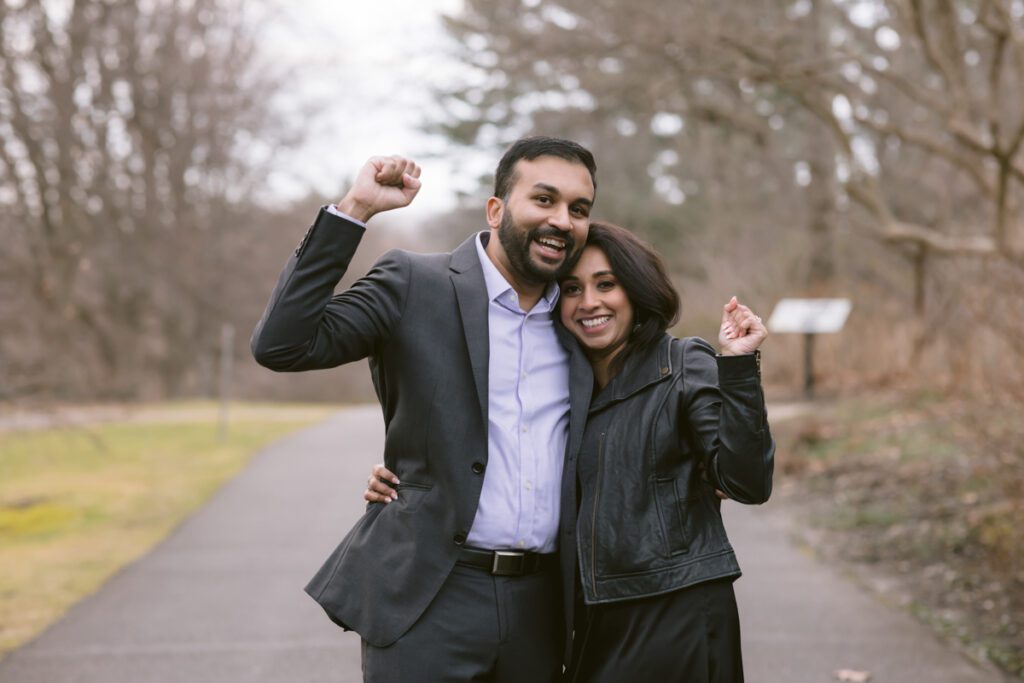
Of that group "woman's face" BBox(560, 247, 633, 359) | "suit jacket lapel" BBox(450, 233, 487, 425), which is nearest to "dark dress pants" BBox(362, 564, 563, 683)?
"suit jacket lapel" BBox(450, 233, 487, 425)

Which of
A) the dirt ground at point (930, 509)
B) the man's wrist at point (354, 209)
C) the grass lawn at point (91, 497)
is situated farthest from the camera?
the grass lawn at point (91, 497)

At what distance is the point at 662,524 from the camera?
10.6 feet

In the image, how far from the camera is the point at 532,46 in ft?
41.9

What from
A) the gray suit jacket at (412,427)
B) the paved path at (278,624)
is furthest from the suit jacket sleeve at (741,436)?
the paved path at (278,624)

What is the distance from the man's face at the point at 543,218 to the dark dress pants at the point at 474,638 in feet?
2.95

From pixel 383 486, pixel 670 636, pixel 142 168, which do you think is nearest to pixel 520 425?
pixel 383 486

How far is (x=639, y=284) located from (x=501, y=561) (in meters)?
0.96

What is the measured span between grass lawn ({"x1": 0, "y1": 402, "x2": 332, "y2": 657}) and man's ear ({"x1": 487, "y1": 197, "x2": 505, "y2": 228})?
15.2ft

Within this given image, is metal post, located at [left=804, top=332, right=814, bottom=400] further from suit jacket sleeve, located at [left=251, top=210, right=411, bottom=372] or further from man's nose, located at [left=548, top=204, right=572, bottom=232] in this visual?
suit jacket sleeve, located at [left=251, top=210, right=411, bottom=372]

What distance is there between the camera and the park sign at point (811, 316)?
17.1 metres

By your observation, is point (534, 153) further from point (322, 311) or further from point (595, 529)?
point (595, 529)

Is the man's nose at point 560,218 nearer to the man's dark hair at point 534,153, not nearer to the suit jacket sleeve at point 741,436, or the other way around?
the man's dark hair at point 534,153

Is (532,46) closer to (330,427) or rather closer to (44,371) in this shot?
(44,371)

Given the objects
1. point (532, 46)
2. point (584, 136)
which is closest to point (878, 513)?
point (532, 46)
